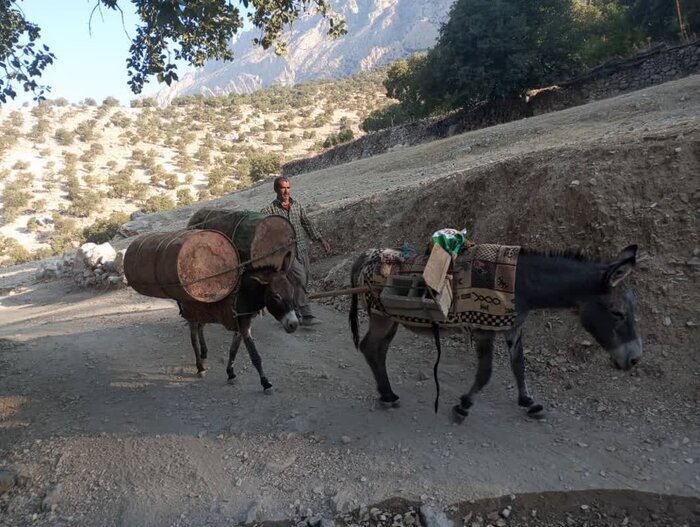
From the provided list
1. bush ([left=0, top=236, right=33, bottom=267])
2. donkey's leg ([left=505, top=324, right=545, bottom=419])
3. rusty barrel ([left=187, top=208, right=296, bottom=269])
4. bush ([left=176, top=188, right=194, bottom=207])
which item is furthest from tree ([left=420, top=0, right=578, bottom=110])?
bush ([left=0, top=236, right=33, bottom=267])

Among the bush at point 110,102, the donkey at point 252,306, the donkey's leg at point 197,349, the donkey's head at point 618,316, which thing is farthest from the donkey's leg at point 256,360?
the bush at point 110,102

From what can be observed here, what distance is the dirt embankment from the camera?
345 cm

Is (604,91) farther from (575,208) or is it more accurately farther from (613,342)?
(613,342)

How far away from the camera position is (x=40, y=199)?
128 ft

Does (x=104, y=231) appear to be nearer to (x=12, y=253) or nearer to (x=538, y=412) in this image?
(x=12, y=253)

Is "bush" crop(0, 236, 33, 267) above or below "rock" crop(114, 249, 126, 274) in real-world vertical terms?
above

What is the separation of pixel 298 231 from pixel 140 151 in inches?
1905

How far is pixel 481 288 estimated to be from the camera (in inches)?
151

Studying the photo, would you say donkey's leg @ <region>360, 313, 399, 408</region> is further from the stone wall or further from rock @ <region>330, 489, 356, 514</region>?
the stone wall

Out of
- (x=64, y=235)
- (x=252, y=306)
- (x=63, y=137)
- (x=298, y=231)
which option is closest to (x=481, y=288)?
(x=252, y=306)

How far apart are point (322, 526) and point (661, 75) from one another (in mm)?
20478

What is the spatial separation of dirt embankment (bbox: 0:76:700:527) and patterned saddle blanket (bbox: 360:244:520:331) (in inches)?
39.5

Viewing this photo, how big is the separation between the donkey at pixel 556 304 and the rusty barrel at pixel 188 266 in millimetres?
1404

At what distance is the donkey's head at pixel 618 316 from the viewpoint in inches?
140
